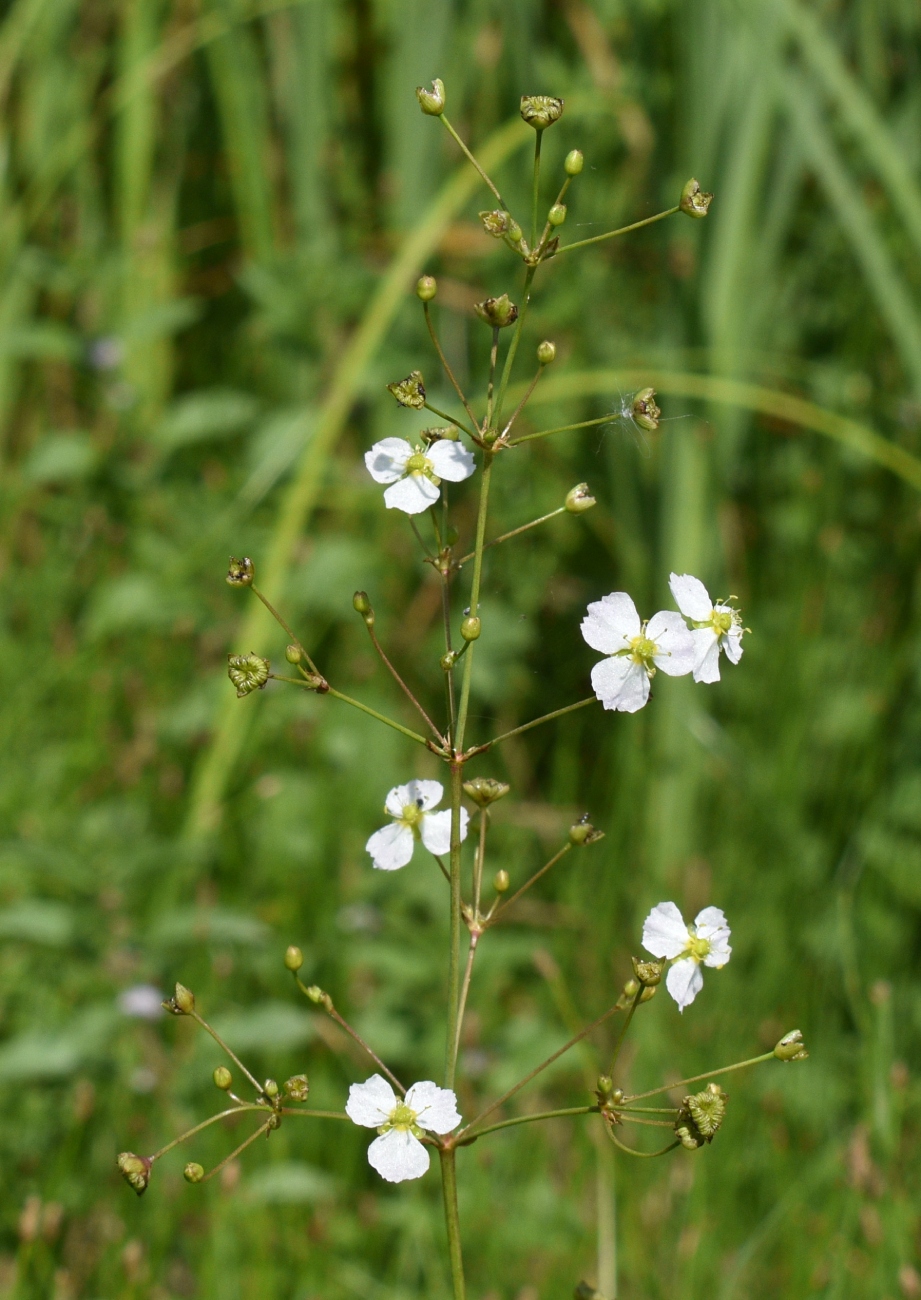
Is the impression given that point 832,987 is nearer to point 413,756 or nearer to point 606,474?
point 413,756

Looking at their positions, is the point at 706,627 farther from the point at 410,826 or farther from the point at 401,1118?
the point at 401,1118

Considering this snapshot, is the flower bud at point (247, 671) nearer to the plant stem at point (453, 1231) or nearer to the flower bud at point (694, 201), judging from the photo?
the plant stem at point (453, 1231)

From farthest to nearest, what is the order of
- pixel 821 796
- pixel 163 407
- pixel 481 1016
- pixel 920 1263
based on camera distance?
pixel 163 407 → pixel 821 796 → pixel 481 1016 → pixel 920 1263

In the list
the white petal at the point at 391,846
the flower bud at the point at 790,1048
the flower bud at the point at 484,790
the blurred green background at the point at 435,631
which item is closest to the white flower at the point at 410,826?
the white petal at the point at 391,846

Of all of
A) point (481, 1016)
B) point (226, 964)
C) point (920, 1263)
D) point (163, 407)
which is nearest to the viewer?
point (920, 1263)

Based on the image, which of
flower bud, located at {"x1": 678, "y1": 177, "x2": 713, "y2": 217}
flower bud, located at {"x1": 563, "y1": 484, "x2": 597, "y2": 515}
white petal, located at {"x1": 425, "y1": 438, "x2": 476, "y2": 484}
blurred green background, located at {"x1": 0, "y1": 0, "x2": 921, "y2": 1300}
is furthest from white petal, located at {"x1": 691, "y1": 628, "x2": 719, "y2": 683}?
blurred green background, located at {"x1": 0, "y1": 0, "x2": 921, "y2": 1300}

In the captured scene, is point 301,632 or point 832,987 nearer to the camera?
point 832,987

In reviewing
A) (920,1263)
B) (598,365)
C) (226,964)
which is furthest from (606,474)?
(920,1263)

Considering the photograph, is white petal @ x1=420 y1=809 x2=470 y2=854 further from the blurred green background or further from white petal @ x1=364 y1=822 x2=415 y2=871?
the blurred green background
